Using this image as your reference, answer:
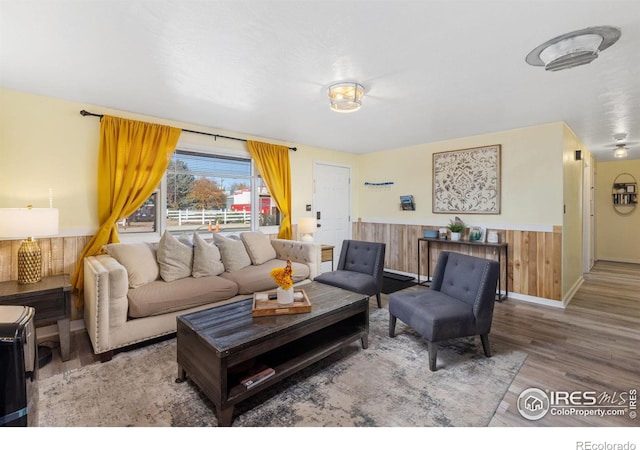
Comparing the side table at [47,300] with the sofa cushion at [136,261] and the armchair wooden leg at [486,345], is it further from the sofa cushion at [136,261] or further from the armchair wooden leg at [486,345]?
the armchair wooden leg at [486,345]

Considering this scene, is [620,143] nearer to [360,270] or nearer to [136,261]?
[360,270]

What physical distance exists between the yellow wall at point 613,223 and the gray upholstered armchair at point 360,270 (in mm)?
6314

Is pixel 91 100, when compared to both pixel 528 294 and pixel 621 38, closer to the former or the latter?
pixel 621 38

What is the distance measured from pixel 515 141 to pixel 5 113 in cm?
557

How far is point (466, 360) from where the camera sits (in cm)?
238

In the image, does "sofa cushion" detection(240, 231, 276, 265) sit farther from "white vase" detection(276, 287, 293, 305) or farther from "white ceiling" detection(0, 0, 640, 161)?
"white vase" detection(276, 287, 293, 305)

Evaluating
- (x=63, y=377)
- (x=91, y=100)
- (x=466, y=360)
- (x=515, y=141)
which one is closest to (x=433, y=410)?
(x=466, y=360)

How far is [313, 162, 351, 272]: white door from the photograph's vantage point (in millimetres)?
5250

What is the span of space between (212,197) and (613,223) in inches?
325

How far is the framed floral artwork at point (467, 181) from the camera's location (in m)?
4.18

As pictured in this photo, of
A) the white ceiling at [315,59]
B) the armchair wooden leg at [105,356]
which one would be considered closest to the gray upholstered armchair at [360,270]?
the white ceiling at [315,59]

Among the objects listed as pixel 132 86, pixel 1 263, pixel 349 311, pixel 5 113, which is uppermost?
pixel 132 86

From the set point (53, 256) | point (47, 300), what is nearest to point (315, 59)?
point (47, 300)

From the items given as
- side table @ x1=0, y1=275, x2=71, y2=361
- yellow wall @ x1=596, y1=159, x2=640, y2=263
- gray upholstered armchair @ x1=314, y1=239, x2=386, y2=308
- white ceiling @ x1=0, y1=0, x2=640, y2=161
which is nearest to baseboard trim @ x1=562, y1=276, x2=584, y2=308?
white ceiling @ x1=0, y1=0, x2=640, y2=161
